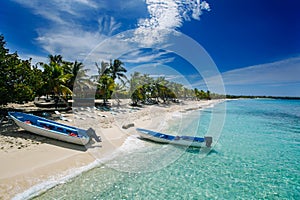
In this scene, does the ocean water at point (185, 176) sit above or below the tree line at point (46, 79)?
below

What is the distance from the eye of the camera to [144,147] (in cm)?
1086

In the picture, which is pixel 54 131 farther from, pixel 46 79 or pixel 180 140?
pixel 46 79

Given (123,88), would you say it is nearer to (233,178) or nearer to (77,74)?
(77,74)

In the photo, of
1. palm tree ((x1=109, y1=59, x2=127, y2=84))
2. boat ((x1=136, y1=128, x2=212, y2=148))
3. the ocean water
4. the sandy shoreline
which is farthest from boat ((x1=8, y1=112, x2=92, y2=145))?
palm tree ((x1=109, y1=59, x2=127, y2=84))

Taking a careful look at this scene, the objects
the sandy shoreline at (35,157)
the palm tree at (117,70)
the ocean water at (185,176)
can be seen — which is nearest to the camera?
the sandy shoreline at (35,157)

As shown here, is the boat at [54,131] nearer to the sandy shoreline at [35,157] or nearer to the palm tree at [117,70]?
the sandy shoreline at [35,157]

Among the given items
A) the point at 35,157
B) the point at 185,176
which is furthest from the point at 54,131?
the point at 185,176

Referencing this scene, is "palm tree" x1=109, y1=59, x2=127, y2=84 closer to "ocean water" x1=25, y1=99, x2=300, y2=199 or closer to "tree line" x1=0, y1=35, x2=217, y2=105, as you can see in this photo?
"tree line" x1=0, y1=35, x2=217, y2=105

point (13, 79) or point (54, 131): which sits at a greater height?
point (13, 79)

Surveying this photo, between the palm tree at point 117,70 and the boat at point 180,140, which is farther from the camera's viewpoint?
the palm tree at point 117,70

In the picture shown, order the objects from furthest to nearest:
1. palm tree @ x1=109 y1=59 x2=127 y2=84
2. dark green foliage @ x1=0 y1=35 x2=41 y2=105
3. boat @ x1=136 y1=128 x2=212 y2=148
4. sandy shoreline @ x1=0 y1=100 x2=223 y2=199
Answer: palm tree @ x1=109 y1=59 x2=127 y2=84 → dark green foliage @ x1=0 y1=35 x2=41 y2=105 → boat @ x1=136 y1=128 x2=212 y2=148 → sandy shoreline @ x1=0 y1=100 x2=223 y2=199

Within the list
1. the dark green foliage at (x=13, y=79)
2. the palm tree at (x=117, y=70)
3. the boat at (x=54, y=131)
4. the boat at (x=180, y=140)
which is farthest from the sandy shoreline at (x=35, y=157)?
the palm tree at (x=117, y=70)

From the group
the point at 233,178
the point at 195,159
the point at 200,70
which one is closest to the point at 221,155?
the point at 195,159

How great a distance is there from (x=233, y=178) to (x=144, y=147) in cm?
539
